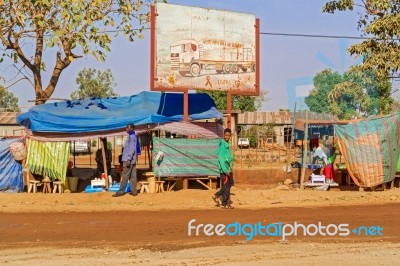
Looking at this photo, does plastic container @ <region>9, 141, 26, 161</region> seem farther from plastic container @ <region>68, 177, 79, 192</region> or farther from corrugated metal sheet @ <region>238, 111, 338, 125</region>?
corrugated metal sheet @ <region>238, 111, 338, 125</region>

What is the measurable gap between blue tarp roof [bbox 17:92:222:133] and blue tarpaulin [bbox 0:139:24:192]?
0.90m

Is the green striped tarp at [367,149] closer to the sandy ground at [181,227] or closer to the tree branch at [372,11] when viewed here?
the sandy ground at [181,227]

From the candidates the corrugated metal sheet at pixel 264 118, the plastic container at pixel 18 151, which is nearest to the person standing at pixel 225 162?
the plastic container at pixel 18 151

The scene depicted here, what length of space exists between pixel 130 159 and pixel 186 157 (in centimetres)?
165

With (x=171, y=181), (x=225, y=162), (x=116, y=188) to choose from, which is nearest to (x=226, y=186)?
(x=225, y=162)

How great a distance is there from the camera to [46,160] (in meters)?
15.8

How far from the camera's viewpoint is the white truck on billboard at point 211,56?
15773 millimetres

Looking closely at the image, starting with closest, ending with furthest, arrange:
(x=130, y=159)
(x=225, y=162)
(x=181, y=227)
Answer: (x=181, y=227)
(x=225, y=162)
(x=130, y=159)

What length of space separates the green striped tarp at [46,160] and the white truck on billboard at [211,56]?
3.76 m

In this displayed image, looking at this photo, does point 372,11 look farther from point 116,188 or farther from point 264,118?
point 264,118

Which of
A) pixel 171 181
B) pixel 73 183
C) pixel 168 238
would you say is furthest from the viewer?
pixel 73 183

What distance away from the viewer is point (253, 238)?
9414 millimetres

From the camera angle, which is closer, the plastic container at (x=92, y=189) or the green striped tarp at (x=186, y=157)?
the green striped tarp at (x=186, y=157)

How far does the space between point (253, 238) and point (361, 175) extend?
753cm
